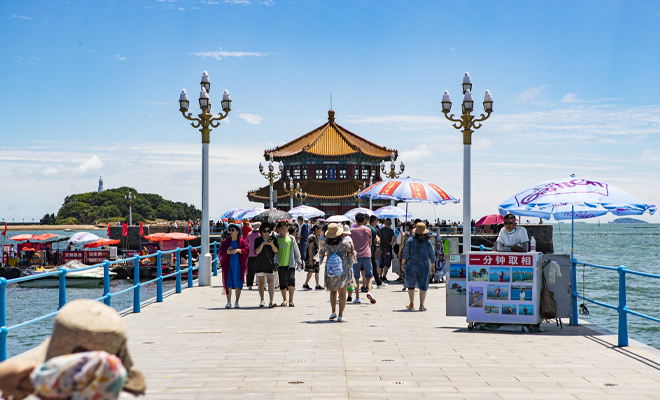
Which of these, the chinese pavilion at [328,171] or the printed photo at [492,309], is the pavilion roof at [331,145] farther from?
the printed photo at [492,309]

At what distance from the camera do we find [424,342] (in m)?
9.16

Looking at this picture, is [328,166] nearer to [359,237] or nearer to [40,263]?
[40,263]

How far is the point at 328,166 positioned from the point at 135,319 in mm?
59678

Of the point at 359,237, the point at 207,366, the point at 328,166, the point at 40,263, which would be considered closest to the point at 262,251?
the point at 359,237

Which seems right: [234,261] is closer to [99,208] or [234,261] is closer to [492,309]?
[492,309]

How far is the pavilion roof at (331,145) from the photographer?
7069 cm

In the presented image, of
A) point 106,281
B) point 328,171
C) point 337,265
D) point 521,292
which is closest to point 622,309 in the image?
point 521,292

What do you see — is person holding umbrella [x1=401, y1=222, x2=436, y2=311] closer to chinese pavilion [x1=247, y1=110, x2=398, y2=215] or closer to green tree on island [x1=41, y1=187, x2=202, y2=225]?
chinese pavilion [x1=247, y1=110, x2=398, y2=215]

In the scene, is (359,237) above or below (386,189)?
below

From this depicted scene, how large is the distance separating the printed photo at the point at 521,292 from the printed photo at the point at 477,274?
47cm

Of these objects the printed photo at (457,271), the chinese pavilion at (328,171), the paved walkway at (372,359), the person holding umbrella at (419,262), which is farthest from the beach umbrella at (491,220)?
the chinese pavilion at (328,171)

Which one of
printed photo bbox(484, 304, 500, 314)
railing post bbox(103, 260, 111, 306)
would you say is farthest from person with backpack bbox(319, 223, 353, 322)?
railing post bbox(103, 260, 111, 306)

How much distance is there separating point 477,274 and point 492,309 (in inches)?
23.6

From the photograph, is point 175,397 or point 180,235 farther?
point 180,235
